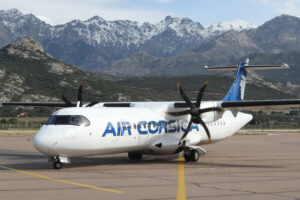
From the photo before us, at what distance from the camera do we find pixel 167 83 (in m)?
170

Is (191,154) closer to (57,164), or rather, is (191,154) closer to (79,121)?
(79,121)

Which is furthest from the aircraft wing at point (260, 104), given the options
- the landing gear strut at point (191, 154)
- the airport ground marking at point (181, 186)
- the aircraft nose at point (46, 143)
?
the aircraft nose at point (46, 143)

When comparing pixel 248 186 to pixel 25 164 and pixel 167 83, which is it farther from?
pixel 167 83

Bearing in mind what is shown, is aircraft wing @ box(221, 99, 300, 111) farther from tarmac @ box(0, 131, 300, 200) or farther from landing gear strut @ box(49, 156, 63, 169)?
landing gear strut @ box(49, 156, 63, 169)

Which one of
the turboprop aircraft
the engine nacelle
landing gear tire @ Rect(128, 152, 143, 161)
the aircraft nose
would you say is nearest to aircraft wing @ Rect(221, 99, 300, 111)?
the turboprop aircraft

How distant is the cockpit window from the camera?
66.1ft

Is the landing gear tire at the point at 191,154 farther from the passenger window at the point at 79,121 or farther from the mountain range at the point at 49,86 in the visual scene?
the mountain range at the point at 49,86

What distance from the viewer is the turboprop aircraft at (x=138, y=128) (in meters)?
19.8

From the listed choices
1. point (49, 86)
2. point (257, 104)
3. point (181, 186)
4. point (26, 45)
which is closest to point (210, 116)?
point (257, 104)

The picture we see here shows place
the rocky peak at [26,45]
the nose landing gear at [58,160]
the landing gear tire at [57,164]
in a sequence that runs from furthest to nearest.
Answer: the rocky peak at [26,45] → the landing gear tire at [57,164] → the nose landing gear at [58,160]

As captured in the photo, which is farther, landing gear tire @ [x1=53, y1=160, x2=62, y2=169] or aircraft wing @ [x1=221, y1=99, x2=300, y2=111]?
aircraft wing @ [x1=221, y1=99, x2=300, y2=111]

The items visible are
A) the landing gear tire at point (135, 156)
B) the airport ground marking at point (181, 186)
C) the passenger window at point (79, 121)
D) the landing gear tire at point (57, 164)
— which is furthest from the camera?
the landing gear tire at point (135, 156)

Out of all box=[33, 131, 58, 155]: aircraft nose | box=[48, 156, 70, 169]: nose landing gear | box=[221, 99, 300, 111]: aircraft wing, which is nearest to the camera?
box=[33, 131, 58, 155]: aircraft nose

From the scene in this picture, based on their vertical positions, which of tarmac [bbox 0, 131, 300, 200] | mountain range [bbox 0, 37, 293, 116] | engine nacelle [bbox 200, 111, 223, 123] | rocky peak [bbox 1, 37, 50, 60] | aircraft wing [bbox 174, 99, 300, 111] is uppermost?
rocky peak [bbox 1, 37, 50, 60]
